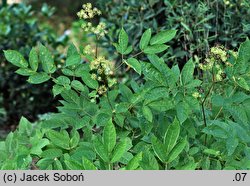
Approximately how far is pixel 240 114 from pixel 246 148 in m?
0.15

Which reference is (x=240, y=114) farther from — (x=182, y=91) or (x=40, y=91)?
(x=40, y=91)

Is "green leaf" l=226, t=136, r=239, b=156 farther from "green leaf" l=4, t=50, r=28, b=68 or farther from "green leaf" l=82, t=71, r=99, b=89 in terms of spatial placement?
"green leaf" l=4, t=50, r=28, b=68

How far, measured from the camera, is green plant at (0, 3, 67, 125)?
5.45 meters

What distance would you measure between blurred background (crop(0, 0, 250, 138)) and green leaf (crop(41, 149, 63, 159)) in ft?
1.67

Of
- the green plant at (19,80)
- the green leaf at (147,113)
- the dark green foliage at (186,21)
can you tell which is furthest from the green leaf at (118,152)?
the green plant at (19,80)

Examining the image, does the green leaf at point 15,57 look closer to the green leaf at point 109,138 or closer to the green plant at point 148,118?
the green plant at point 148,118

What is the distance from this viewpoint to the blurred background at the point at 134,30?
377 cm

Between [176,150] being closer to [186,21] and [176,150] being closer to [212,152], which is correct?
[212,152]

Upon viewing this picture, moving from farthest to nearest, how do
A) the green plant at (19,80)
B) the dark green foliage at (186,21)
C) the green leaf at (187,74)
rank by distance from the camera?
the green plant at (19,80)
the dark green foliage at (186,21)
the green leaf at (187,74)

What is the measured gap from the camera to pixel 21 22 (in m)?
5.62

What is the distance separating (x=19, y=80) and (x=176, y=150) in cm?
322

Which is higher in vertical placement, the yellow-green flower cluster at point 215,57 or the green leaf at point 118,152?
the yellow-green flower cluster at point 215,57
